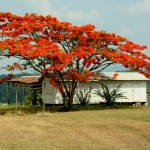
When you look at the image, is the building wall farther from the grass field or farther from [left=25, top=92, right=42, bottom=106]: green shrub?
the grass field

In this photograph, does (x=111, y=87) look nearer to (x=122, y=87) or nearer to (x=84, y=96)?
(x=122, y=87)

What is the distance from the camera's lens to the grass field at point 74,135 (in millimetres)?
15227

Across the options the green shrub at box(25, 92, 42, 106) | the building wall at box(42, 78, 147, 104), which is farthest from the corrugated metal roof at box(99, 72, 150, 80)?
the green shrub at box(25, 92, 42, 106)

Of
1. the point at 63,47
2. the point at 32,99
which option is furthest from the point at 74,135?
the point at 32,99

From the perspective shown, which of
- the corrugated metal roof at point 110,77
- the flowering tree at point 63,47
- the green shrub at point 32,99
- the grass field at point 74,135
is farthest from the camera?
the green shrub at point 32,99

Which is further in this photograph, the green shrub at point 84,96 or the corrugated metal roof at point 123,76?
the corrugated metal roof at point 123,76

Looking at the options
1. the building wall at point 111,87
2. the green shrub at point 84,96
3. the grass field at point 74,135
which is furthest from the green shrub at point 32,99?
the grass field at point 74,135

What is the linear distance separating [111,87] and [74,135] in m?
22.2

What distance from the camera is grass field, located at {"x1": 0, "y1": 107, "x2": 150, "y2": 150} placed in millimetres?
15227

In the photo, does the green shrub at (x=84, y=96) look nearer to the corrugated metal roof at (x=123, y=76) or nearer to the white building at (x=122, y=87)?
the white building at (x=122, y=87)

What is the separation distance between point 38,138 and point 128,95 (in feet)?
78.5

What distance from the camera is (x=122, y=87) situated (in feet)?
130

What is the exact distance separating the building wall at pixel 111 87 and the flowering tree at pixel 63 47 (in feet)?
16.5

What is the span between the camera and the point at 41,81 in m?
39.5
